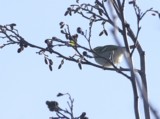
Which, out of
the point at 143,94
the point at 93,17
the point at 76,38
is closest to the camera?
the point at 143,94

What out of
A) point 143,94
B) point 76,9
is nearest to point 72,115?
point 76,9

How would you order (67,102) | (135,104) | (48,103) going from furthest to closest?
(67,102), (48,103), (135,104)

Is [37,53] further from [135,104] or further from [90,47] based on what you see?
[135,104]

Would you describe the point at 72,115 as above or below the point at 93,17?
below

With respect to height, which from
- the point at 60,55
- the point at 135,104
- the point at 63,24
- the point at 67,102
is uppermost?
the point at 63,24

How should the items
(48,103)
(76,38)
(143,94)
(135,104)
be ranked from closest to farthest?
(143,94)
(135,104)
(48,103)
(76,38)

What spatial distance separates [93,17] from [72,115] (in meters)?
1.76

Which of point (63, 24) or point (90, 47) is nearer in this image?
point (90, 47)

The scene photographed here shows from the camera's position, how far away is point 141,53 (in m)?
5.68

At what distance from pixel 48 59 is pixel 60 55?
0.45 metres

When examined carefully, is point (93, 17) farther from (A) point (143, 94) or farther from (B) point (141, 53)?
(A) point (143, 94)

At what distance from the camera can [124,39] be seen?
4.82m

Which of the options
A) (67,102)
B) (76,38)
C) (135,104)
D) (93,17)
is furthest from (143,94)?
(93,17)

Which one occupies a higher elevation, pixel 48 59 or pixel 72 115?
pixel 48 59
